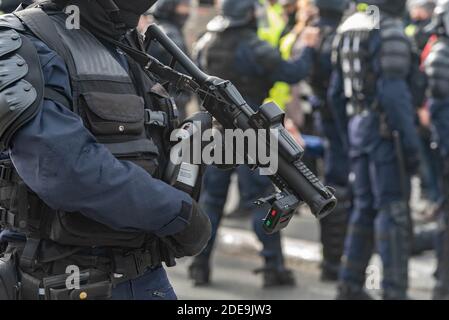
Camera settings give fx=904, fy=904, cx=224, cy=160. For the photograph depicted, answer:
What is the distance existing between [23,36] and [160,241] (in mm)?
825

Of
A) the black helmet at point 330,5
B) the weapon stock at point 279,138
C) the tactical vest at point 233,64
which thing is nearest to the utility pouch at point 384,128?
the tactical vest at point 233,64

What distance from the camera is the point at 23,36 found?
2.75 metres

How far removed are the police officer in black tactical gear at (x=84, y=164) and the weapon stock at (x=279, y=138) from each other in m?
0.13


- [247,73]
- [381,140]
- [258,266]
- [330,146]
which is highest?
[247,73]

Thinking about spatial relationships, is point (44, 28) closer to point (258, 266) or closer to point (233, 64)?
point (233, 64)

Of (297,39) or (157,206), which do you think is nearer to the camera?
(157,206)

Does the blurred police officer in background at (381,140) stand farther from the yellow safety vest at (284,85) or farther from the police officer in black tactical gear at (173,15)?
the police officer in black tactical gear at (173,15)

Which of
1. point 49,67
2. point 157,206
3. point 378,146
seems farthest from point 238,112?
point 378,146

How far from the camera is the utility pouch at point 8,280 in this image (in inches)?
112

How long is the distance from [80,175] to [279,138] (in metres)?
0.72

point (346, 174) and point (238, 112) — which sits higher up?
Result: point (238, 112)

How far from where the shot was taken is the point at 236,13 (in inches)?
257

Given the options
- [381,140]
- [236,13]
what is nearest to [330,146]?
[236,13]

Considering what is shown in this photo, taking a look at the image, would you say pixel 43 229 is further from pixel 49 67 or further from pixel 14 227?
pixel 49 67
